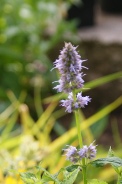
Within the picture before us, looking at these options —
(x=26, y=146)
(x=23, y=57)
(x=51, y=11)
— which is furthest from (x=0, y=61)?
(x=26, y=146)

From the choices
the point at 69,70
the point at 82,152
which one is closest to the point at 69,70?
the point at 69,70

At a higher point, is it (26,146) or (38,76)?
(38,76)

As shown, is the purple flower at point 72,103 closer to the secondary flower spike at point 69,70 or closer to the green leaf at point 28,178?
the secondary flower spike at point 69,70

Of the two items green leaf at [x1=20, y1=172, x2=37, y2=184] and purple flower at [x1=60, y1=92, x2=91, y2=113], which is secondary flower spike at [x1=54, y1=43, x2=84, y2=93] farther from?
green leaf at [x1=20, y1=172, x2=37, y2=184]

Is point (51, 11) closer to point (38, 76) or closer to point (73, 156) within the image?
point (38, 76)

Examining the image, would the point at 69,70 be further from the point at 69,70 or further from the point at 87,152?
the point at 87,152

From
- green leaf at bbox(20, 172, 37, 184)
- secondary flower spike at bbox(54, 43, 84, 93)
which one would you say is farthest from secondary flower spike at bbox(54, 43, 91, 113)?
green leaf at bbox(20, 172, 37, 184)

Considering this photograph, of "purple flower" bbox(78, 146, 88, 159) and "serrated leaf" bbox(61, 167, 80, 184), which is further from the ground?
"purple flower" bbox(78, 146, 88, 159)

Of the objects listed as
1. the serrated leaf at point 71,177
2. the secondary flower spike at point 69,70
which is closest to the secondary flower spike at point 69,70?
the secondary flower spike at point 69,70
